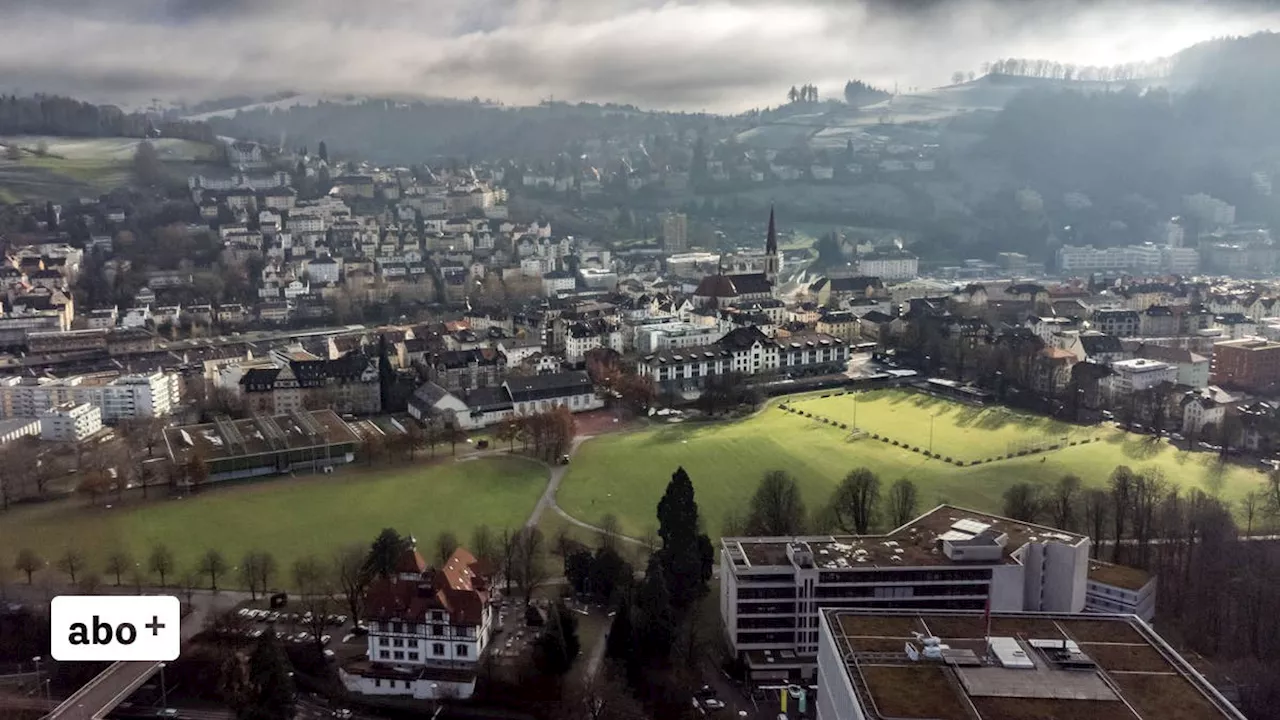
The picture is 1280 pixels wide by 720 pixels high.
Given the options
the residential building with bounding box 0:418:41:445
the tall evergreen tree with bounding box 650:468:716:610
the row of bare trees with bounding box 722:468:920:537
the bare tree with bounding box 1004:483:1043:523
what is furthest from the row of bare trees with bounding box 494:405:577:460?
the residential building with bounding box 0:418:41:445

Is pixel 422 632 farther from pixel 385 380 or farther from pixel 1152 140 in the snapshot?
pixel 1152 140

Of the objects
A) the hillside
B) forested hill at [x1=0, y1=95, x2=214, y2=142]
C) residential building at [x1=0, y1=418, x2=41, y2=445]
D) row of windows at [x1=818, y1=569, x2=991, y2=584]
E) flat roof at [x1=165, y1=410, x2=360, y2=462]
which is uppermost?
forested hill at [x1=0, y1=95, x2=214, y2=142]

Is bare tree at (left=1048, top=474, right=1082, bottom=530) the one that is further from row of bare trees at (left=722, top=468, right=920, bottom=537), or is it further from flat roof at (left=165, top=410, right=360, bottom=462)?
flat roof at (left=165, top=410, right=360, bottom=462)

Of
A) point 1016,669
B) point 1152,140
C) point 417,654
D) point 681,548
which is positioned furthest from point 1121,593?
point 1152,140

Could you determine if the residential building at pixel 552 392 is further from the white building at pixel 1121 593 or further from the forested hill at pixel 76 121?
the forested hill at pixel 76 121

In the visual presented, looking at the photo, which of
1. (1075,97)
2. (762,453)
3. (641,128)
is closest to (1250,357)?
(762,453)

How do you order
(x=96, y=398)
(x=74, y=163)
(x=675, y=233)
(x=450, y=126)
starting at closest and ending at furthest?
(x=96, y=398) < (x=74, y=163) < (x=675, y=233) < (x=450, y=126)

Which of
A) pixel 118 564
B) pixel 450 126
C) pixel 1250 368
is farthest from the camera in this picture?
pixel 450 126
